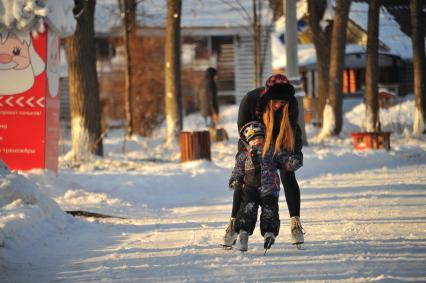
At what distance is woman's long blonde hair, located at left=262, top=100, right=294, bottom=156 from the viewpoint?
7441mm

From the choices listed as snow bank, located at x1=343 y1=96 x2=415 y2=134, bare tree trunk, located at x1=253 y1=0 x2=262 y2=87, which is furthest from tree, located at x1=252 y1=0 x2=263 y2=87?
snow bank, located at x1=343 y1=96 x2=415 y2=134

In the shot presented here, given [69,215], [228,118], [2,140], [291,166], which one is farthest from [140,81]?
[291,166]

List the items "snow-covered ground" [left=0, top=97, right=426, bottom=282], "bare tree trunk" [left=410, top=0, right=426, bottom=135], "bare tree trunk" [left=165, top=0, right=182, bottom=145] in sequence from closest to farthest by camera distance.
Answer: "snow-covered ground" [left=0, top=97, right=426, bottom=282] < "bare tree trunk" [left=165, top=0, right=182, bottom=145] < "bare tree trunk" [left=410, top=0, right=426, bottom=135]

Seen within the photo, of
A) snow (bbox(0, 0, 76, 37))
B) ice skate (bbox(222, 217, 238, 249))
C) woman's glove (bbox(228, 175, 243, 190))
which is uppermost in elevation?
snow (bbox(0, 0, 76, 37))

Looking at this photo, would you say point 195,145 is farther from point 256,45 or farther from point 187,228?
point 256,45

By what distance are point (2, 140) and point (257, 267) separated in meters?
7.04

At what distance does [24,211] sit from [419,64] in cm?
1924

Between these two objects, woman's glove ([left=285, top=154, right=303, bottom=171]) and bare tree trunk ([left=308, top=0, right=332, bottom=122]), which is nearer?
woman's glove ([left=285, top=154, right=303, bottom=171])

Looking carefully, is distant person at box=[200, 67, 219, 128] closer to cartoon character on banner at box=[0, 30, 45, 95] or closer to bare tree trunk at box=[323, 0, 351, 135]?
bare tree trunk at box=[323, 0, 351, 135]

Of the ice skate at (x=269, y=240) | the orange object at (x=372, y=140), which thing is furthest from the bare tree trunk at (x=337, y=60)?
the ice skate at (x=269, y=240)

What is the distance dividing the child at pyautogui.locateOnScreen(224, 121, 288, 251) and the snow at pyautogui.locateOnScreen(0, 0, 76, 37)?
5955 mm

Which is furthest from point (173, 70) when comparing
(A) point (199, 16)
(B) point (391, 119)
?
(A) point (199, 16)

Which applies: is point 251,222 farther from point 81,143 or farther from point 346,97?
point 346,97

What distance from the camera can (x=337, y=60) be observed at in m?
24.8
